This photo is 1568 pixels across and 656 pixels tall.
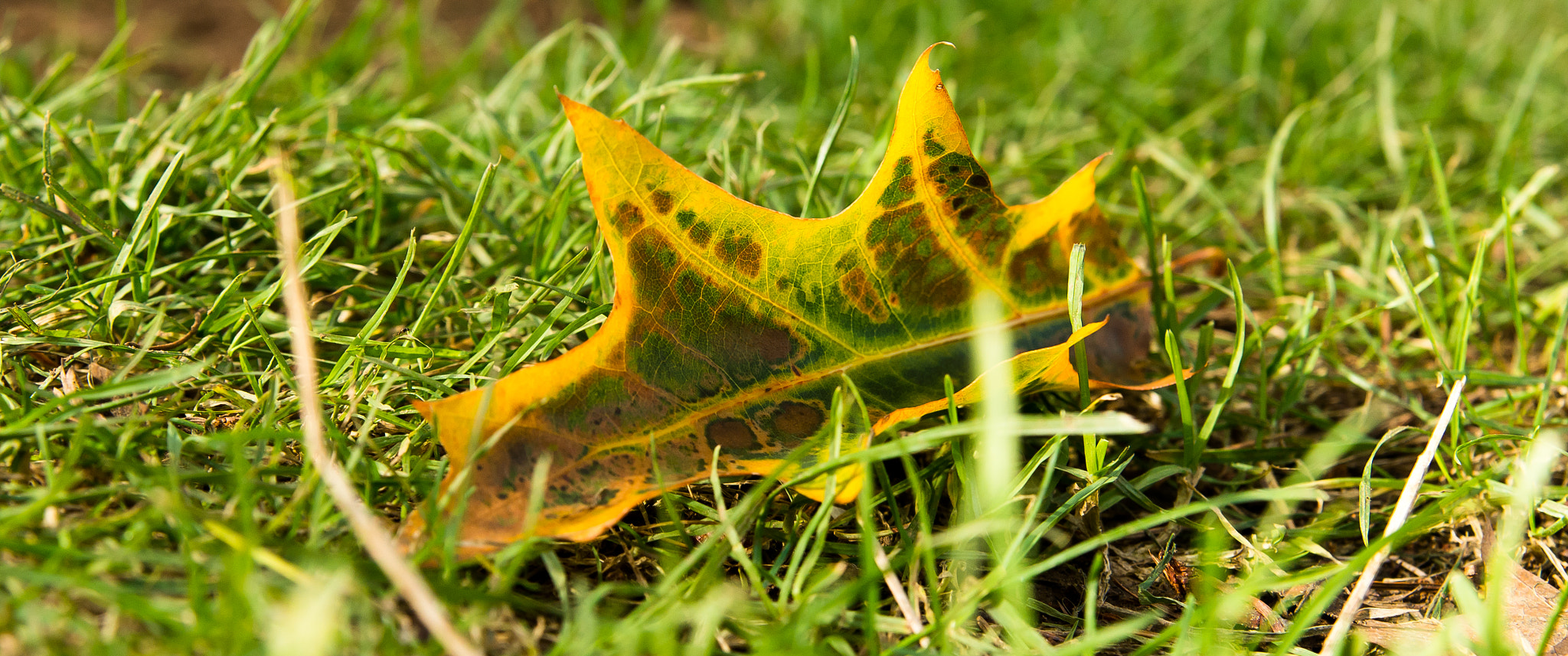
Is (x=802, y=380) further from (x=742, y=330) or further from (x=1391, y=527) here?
(x=1391, y=527)

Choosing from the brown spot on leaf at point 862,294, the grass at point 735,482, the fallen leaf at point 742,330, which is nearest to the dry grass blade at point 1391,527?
the grass at point 735,482

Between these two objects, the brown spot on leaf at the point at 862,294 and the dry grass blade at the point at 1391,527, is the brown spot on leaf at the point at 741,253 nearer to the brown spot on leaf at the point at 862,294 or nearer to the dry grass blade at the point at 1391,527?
the brown spot on leaf at the point at 862,294

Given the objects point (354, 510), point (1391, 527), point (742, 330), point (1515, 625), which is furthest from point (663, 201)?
point (1515, 625)

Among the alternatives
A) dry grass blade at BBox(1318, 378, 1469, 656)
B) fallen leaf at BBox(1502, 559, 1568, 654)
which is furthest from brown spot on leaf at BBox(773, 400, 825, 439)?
fallen leaf at BBox(1502, 559, 1568, 654)

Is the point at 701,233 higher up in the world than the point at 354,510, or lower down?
higher up

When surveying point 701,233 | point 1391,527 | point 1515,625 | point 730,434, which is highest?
point 701,233

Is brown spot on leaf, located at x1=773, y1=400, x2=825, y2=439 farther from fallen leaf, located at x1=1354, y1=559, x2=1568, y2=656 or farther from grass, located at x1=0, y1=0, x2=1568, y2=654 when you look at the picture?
fallen leaf, located at x1=1354, y1=559, x2=1568, y2=656
